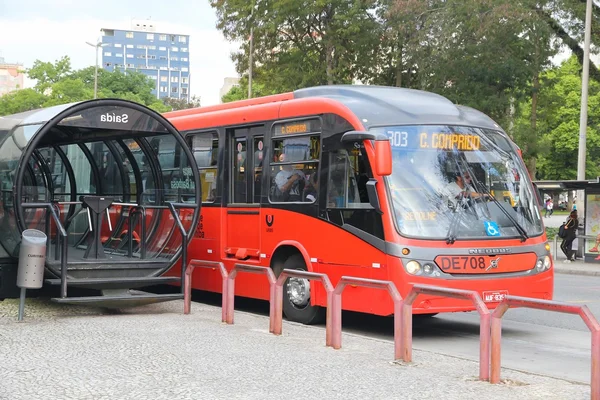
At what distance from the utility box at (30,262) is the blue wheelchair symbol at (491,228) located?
18.3 ft

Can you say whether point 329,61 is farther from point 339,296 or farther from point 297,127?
point 339,296

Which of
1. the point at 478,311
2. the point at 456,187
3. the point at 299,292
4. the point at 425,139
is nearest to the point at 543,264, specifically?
the point at 456,187

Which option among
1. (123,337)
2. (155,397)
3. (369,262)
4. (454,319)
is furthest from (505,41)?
(155,397)

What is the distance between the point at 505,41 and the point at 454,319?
54.7 feet

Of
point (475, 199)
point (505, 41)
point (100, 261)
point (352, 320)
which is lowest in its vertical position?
point (352, 320)

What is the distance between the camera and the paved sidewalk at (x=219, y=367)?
292 inches

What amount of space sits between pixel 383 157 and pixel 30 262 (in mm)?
4718

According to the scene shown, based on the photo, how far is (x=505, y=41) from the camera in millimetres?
28078

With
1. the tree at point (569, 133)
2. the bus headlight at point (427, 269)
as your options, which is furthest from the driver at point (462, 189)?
the tree at point (569, 133)

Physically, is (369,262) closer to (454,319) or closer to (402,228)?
(402,228)

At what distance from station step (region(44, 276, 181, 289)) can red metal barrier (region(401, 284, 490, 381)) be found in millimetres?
4807

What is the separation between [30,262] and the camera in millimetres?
11523

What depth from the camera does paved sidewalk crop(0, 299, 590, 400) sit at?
24.3ft

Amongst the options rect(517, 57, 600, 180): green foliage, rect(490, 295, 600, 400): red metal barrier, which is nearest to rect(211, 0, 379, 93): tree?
rect(490, 295, 600, 400): red metal barrier
